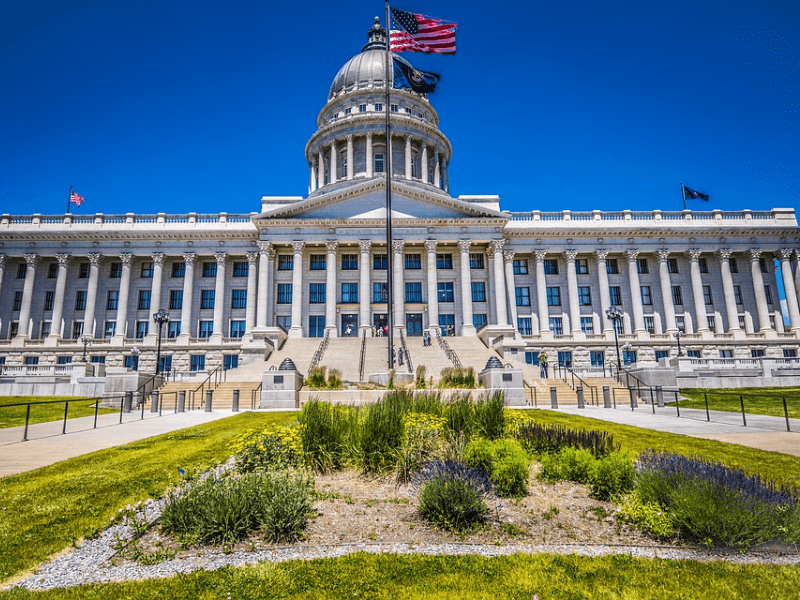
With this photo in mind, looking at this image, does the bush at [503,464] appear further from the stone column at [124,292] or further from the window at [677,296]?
the window at [677,296]

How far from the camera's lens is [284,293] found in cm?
5484

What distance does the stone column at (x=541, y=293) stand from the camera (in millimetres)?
54062

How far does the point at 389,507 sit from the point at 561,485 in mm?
3128

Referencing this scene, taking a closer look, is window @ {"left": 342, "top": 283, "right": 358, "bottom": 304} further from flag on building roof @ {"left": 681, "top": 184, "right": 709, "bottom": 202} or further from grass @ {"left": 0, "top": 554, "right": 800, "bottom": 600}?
grass @ {"left": 0, "top": 554, "right": 800, "bottom": 600}

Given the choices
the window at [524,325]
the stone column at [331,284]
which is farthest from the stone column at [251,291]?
the window at [524,325]

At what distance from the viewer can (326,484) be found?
884cm

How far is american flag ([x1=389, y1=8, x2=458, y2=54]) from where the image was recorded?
88.5 feet

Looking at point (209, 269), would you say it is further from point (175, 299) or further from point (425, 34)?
point (425, 34)

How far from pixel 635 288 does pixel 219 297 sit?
45.2 metres

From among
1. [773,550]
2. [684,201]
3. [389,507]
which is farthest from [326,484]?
[684,201]

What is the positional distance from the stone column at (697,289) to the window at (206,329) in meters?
52.6

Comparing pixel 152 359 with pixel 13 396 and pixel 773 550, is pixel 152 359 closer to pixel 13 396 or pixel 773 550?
pixel 13 396

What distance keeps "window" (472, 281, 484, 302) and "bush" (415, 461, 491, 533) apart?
48.2 m

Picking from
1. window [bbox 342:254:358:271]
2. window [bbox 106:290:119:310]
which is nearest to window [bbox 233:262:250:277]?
window [bbox 342:254:358:271]
